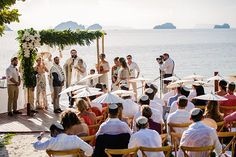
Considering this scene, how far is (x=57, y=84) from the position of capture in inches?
604

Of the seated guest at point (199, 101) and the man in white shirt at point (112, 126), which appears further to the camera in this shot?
the seated guest at point (199, 101)

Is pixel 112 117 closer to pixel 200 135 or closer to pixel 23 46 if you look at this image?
pixel 200 135

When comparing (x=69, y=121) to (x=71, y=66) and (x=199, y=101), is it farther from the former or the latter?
(x=71, y=66)

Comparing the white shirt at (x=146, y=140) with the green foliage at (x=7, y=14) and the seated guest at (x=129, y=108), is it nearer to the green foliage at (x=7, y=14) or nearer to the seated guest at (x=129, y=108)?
the seated guest at (x=129, y=108)

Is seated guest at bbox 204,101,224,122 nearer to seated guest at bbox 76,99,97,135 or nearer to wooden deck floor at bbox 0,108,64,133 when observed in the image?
seated guest at bbox 76,99,97,135

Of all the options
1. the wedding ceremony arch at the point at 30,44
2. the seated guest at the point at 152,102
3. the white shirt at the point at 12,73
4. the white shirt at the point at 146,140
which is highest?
the wedding ceremony arch at the point at 30,44

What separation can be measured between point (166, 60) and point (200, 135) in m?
10.7

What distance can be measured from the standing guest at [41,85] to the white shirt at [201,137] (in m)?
9.06

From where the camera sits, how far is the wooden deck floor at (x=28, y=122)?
518 inches

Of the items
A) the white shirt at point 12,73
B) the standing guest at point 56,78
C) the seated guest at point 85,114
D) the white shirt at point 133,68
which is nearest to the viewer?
the seated guest at point 85,114

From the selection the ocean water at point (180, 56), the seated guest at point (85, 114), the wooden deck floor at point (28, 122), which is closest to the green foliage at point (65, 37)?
the ocean water at point (180, 56)

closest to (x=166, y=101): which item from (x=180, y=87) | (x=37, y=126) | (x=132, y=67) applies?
(x=180, y=87)

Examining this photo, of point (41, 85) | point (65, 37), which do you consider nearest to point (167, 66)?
point (65, 37)

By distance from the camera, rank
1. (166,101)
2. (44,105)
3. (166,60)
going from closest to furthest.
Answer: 1. (166,101)
2. (44,105)
3. (166,60)
